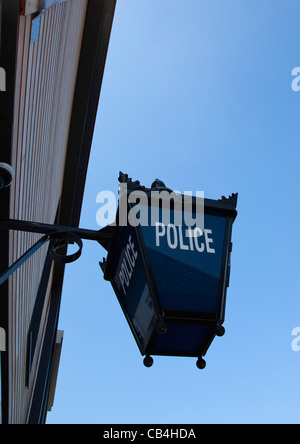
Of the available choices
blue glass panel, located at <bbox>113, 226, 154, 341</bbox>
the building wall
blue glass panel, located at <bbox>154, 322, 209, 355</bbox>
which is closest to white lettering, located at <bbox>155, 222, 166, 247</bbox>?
blue glass panel, located at <bbox>113, 226, 154, 341</bbox>

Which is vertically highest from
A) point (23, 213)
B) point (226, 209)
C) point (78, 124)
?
point (78, 124)

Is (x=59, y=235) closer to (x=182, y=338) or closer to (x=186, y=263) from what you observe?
(x=186, y=263)

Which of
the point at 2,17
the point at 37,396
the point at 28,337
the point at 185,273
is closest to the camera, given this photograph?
the point at 185,273

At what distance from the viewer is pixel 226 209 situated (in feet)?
7.73

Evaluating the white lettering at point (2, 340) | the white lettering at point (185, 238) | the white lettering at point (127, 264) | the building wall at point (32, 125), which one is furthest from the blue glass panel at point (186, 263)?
the white lettering at point (2, 340)

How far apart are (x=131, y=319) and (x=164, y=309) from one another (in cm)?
47

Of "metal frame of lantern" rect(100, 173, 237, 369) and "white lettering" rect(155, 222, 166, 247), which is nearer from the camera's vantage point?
"metal frame of lantern" rect(100, 173, 237, 369)

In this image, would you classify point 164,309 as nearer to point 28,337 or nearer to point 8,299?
point 8,299

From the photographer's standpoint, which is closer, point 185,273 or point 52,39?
point 185,273

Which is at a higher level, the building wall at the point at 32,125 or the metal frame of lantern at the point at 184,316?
the building wall at the point at 32,125

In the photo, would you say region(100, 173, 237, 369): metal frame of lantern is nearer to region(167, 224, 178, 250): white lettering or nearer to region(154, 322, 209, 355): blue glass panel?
region(154, 322, 209, 355): blue glass panel

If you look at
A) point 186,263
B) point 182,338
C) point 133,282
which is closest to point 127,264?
point 133,282

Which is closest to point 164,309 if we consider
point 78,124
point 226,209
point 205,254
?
point 205,254

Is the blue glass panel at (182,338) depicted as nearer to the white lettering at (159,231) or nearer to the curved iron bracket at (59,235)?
the white lettering at (159,231)
